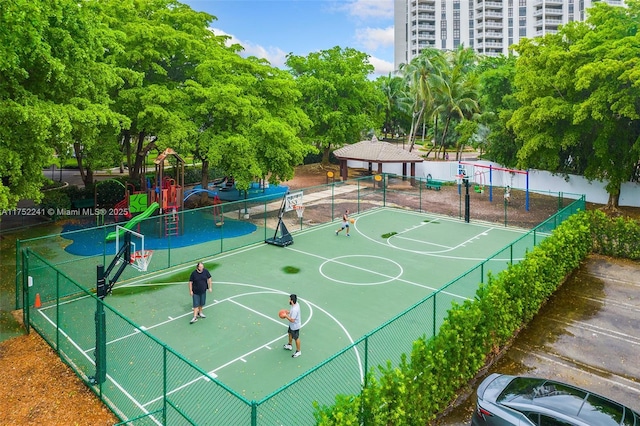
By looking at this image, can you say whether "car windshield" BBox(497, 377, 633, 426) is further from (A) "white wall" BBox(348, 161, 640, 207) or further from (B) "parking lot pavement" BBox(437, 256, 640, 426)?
(A) "white wall" BBox(348, 161, 640, 207)

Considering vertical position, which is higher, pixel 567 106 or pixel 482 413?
pixel 567 106

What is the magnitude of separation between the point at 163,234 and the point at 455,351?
57.1ft

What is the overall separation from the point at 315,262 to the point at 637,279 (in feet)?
39.1

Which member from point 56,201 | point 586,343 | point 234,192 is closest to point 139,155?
point 56,201

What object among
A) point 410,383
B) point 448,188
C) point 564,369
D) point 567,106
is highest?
point 567,106

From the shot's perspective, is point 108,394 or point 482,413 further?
point 108,394

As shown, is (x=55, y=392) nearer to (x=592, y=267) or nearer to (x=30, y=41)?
(x=30, y=41)

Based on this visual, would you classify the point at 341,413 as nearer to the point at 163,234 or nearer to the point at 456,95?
the point at 163,234

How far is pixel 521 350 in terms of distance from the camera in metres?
12.5

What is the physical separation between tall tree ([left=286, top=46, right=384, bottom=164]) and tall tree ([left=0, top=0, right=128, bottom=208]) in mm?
26398

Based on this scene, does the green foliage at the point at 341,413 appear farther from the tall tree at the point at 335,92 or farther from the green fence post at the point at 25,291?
the tall tree at the point at 335,92

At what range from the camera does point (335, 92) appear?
147ft

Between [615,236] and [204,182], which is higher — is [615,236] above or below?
below

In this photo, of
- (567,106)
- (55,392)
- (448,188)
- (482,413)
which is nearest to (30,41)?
(55,392)
